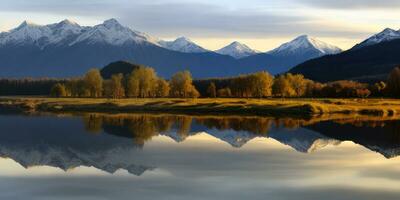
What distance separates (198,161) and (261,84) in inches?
5286

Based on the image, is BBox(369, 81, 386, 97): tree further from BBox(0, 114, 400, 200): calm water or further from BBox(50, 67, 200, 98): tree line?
BBox(0, 114, 400, 200): calm water

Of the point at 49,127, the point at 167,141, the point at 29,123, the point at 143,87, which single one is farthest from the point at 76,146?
the point at 143,87

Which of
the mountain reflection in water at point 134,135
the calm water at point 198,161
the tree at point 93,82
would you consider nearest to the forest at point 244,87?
the tree at point 93,82

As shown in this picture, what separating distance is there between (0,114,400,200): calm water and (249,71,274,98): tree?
9391 centimetres

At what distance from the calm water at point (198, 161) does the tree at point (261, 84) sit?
308 feet

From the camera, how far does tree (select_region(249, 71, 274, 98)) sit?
17976 centimetres

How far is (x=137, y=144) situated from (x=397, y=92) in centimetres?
13457

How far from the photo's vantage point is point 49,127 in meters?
82.1

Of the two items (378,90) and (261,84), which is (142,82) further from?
(378,90)

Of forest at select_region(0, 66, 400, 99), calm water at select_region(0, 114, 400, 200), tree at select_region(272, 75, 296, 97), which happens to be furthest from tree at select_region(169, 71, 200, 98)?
calm water at select_region(0, 114, 400, 200)

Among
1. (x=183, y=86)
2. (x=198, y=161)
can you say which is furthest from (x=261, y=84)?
(x=198, y=161)

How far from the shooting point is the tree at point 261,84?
590 ft

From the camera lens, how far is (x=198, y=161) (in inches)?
1857

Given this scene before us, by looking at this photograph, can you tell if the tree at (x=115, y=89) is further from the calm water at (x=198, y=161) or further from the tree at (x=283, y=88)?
the calm water at (x=198, y=161)
